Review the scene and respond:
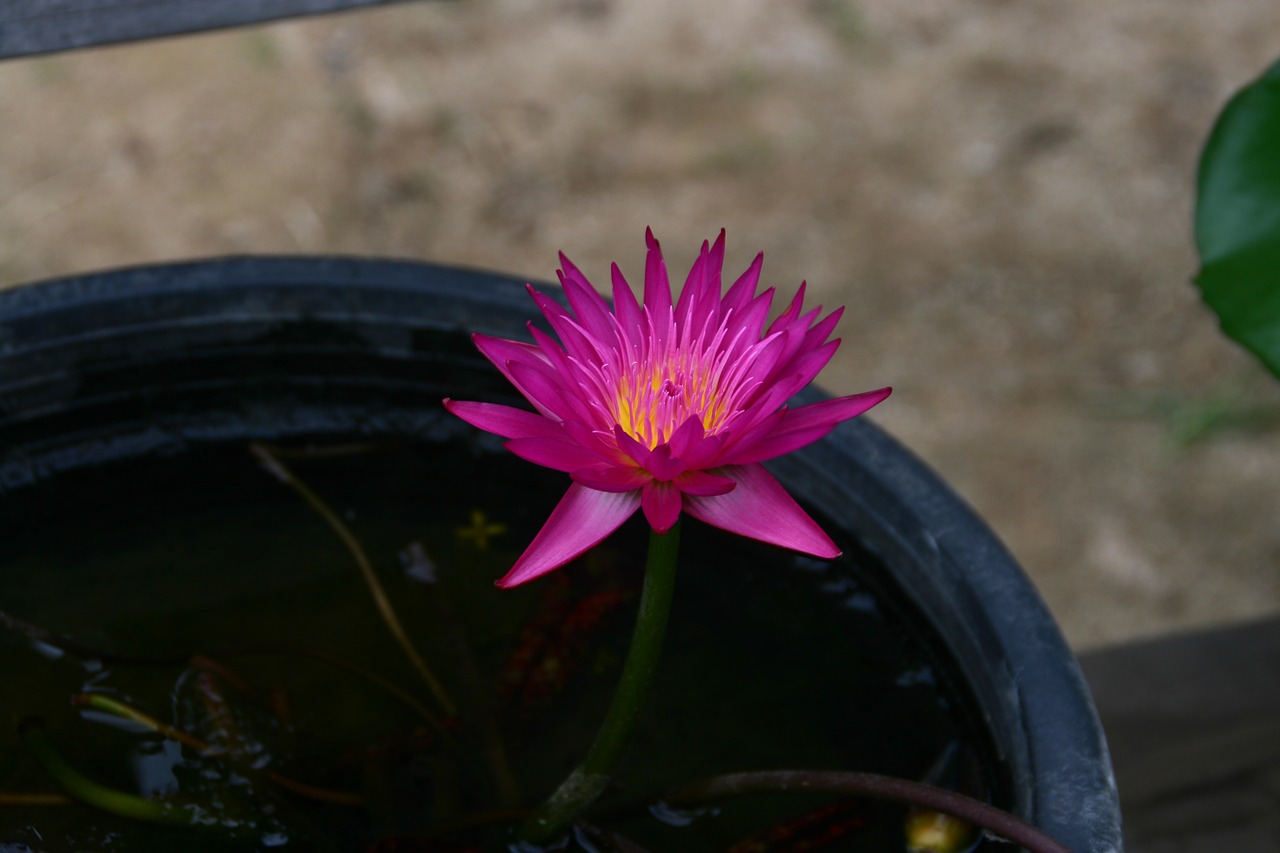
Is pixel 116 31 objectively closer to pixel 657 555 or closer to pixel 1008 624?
pixel 657 555

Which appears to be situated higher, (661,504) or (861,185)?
(861,185)

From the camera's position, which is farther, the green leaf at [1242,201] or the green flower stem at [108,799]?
the green leaf at [1242,201]

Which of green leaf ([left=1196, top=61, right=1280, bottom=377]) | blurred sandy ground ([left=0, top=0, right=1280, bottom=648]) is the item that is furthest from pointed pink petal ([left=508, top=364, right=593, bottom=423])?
blurred sandy ground ([left=0, top=0, right=1280, bottom=648])

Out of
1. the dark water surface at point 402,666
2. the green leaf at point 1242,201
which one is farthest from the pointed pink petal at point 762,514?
the green leaf at point 1242,201

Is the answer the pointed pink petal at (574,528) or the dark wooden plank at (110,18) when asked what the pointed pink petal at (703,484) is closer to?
the pointed pink petal at (574,528)

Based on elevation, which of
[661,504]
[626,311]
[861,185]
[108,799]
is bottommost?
[108,799]

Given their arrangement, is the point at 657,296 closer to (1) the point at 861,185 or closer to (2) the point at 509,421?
(2) the point at 509,421

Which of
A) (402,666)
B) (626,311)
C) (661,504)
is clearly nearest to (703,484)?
(661,504)

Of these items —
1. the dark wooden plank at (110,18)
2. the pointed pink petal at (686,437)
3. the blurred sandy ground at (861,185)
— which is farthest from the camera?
the blurred sandy ground at (861,185)
